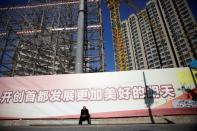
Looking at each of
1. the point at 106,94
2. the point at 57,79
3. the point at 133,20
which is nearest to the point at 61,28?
the point at 57,79

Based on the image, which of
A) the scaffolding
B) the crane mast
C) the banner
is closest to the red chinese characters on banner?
the banner

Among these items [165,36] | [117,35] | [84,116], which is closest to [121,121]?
[84,116]

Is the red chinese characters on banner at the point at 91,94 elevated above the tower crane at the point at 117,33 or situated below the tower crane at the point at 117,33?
below

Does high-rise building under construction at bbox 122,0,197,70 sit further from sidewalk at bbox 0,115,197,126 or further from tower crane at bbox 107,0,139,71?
sidewalk at bbox 0,115,197,126

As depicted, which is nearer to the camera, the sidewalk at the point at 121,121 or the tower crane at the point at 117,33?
the sidewalk at the point at 121,121

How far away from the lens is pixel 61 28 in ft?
62.8

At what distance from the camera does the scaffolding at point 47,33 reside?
18312mm

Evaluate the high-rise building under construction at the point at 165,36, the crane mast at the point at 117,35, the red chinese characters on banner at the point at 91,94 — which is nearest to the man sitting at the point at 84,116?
the red chinese characters on banner at the point at 91,94

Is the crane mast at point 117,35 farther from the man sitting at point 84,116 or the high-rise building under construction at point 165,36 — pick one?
the high-rise building under construction at point 165,36

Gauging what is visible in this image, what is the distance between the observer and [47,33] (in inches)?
763

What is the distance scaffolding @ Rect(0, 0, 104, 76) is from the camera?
18312 millimetres

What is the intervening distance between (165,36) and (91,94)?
51.9 meters

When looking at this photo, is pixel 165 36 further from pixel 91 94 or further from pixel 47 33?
pixel 91 94

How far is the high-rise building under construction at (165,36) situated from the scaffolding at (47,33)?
115 ft
